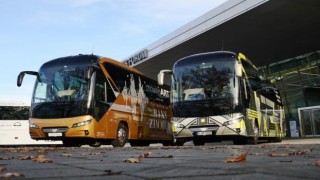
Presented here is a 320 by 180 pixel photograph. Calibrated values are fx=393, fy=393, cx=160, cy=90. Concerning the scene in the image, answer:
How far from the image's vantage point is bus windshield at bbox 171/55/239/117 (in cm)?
1253

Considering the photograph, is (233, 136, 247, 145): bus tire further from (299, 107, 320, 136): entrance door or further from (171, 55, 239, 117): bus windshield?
(299, 107, 320, 136): entrance door

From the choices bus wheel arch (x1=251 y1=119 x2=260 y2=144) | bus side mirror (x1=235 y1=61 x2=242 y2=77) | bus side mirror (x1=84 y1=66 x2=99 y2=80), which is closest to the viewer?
bus side mirror (x1=84 y1=66 x2=99 y2=80)

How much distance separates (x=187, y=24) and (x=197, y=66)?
9.51m

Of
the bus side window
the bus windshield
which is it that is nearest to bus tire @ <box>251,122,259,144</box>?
the bus windshield

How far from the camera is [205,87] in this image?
42.5 feet

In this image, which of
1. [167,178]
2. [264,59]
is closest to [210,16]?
[264,59]

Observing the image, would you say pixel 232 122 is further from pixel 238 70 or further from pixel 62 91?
pixel 62 91

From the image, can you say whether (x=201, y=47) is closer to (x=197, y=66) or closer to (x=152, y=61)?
(x=152, y=61)

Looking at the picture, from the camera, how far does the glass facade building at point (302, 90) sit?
25.7 meters

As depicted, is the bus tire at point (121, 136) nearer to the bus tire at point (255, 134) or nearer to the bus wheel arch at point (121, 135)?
the bus wheel arch at point (121, 135)

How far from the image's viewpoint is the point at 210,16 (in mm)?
20453

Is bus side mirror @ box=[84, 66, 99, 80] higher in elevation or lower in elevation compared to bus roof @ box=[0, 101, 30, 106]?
lower

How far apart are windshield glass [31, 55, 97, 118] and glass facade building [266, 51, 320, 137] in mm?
17683

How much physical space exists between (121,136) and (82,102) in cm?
209
